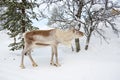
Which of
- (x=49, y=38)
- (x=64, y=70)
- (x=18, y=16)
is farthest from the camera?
(x=18, y=16)

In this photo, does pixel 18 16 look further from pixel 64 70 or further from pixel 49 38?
pixel 64 70

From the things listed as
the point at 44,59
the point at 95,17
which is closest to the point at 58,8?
the point at 95,17

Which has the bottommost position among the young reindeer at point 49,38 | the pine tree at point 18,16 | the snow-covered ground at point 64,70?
the snow-covered ground at point 64,70

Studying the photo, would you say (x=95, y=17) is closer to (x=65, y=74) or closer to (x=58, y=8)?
(x=58, y=8)

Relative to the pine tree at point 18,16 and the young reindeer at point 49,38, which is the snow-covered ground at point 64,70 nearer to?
the young reindeer at point 49,38

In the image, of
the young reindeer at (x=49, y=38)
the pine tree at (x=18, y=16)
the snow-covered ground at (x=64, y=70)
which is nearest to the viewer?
the snow-covered ground at (x=64, y=70)

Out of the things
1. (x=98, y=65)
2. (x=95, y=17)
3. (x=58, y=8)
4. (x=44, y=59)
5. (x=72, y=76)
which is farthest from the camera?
(x=58, y=8)

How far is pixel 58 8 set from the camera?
555 inches

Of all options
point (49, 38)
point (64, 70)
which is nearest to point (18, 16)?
point (49, 38)

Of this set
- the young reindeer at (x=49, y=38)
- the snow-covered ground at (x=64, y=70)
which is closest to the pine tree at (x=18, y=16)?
the snow-covered ground at (x=64, y=70)

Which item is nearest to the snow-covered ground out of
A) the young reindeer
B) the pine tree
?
the young reindeer

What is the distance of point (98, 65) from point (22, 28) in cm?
556

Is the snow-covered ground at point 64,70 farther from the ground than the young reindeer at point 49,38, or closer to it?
closer to it

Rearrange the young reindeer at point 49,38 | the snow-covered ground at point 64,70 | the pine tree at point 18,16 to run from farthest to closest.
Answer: the pine tree at point 18,16 → the young reindeer at point 49,38 → the snow-covered ground at point 64,70
